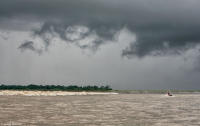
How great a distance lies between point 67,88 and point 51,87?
840cm

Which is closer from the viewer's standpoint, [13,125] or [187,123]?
[13,125]

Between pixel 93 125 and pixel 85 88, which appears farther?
pixel 85 88

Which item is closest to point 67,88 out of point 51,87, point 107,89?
point 51,87

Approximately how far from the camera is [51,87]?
7397 inches

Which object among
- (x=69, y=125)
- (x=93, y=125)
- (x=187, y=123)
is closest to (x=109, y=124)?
(x=93, y=125)

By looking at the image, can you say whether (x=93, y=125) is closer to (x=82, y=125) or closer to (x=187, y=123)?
(x=82, y=125)

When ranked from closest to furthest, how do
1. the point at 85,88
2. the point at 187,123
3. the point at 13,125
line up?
the point at 13,125 → the point at 187,123 → the point at 85,88

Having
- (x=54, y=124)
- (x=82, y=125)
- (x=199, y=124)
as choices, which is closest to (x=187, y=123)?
(x=199, y=124)

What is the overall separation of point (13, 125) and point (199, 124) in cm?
1446

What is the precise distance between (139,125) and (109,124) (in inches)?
92.6

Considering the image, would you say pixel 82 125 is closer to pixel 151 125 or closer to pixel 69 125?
pixel 69 125

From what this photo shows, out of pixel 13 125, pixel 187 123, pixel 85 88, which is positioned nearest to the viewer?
pixel 13 125

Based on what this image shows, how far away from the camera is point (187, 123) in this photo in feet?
96.8

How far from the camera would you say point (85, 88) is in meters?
186
